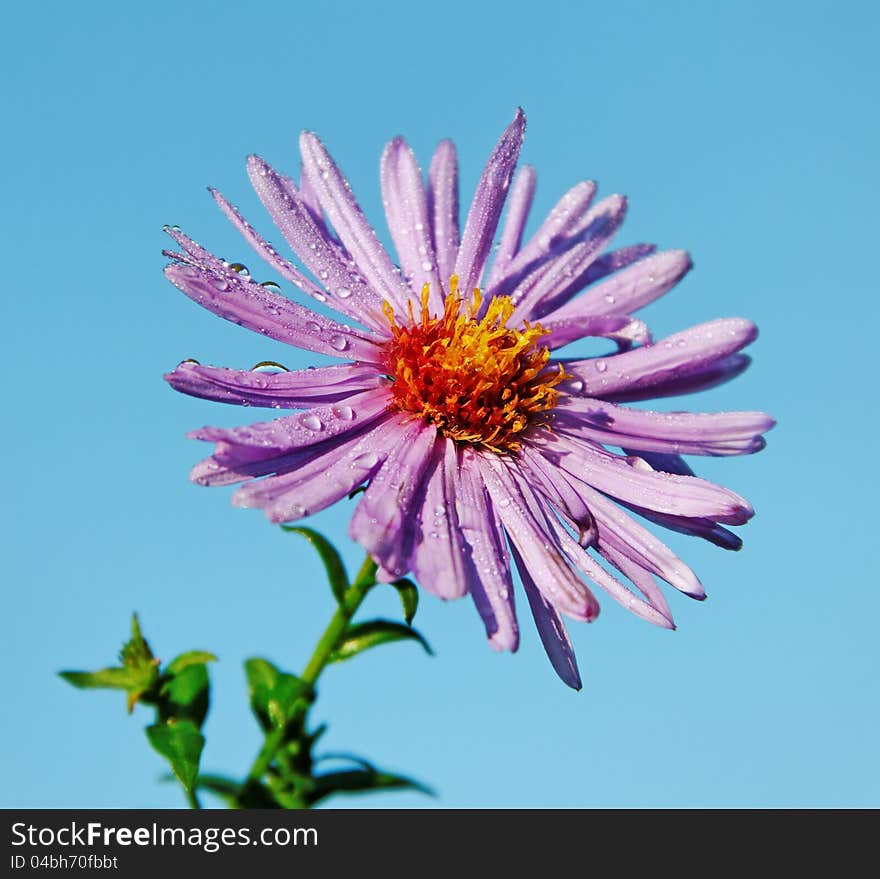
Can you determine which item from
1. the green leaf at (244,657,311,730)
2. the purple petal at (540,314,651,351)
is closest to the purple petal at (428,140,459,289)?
the purple petal at (540,314,651,351)

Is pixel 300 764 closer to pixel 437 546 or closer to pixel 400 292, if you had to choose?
Answer: pixel 437 546

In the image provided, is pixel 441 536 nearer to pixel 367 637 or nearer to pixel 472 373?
pixel 367 637

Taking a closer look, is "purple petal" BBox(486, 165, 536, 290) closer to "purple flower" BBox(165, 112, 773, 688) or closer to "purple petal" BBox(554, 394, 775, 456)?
"purple flower" BBox(165, 112, 773, 688)

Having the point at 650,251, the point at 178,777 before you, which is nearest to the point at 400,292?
the point at 650,251

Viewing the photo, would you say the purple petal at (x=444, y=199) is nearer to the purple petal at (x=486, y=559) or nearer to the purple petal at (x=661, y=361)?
the purple petal at (x=661, y=361)

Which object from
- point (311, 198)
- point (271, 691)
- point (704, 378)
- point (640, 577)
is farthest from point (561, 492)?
point (311, 198)

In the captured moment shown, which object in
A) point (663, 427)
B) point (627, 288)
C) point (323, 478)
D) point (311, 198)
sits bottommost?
point (323, 478)

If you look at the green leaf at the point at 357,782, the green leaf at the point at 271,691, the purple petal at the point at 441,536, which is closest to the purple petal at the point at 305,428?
the purple petal at the point at 441,536
